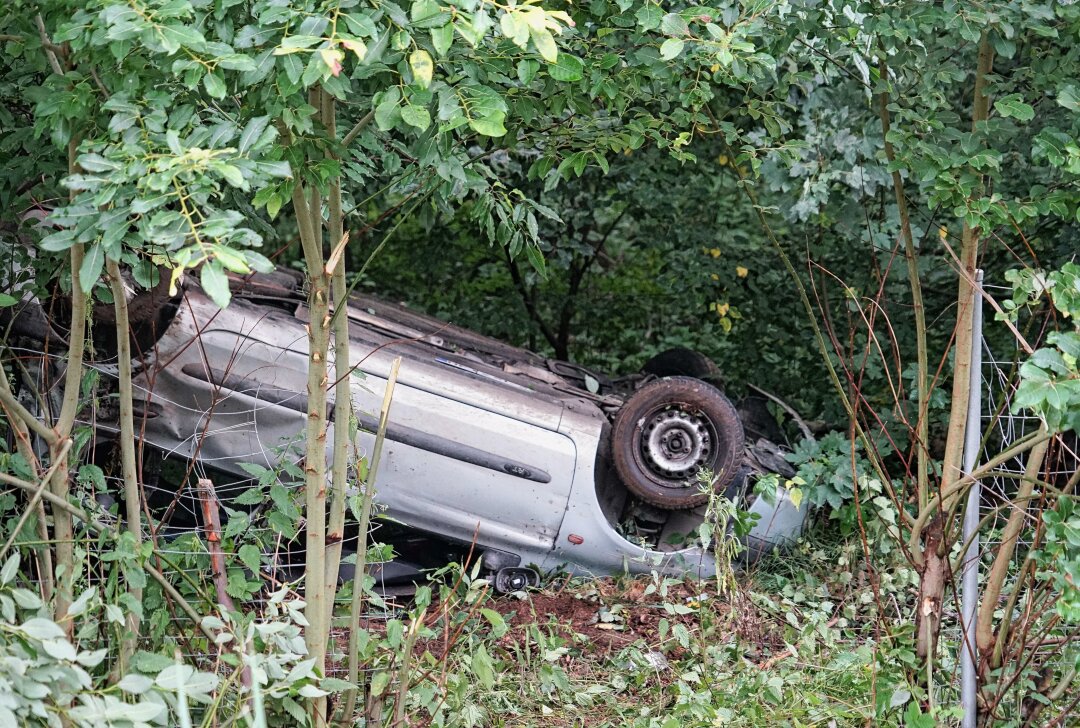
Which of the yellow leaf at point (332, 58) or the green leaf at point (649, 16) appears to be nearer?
the yellow leaf at point (332, 58)

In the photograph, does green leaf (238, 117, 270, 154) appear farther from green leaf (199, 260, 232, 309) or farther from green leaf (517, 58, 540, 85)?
green leaf (517, 58, 540, 85)

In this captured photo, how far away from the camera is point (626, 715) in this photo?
159 inches

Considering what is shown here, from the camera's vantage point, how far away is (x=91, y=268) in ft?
7.39

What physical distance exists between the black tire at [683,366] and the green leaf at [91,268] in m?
4.00

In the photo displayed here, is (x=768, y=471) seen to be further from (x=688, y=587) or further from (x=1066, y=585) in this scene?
(x=1066, y=585)

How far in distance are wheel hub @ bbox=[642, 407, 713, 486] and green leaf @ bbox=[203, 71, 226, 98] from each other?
338 cm

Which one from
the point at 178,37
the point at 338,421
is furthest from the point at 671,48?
the point at 338,421

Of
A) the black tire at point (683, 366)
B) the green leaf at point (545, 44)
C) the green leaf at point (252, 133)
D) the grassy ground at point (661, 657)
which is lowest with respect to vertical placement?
the grassy ground at point (661, 657)

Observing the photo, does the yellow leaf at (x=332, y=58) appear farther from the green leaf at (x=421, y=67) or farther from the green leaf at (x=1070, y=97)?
the green leaf at (x=1070, y=97)

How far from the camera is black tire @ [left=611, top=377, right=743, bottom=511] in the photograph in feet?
17.1

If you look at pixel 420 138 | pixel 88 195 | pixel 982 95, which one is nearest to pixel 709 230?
pixel 982 95

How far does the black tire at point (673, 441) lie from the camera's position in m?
5.21

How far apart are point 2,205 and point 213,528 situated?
127 centimetres

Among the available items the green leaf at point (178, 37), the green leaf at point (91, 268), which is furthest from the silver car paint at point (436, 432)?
the green leaf at point (178, 37)
